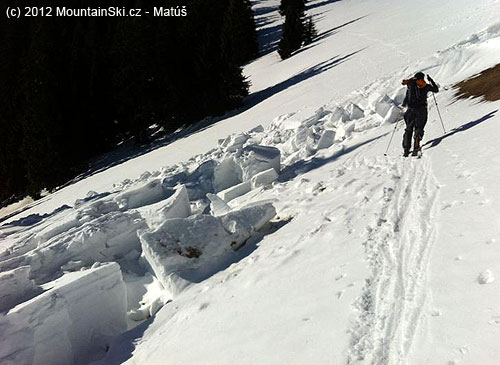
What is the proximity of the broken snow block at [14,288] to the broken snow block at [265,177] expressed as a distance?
6194 mm

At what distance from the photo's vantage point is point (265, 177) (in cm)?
1167

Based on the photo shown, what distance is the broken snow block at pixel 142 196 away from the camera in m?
11.7

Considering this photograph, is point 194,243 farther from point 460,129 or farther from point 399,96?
point 399,96

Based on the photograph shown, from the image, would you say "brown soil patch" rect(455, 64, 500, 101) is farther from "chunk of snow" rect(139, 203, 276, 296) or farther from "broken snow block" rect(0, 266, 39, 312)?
"broken snow block" rect(0, 266, 39, 312)

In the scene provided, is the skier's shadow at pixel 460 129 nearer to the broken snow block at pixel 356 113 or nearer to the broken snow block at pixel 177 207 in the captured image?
the broken snow block at pixel 356 113

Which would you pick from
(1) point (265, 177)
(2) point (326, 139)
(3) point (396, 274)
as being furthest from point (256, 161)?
(3) point (396, 274)

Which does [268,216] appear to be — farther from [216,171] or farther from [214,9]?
[214,9]

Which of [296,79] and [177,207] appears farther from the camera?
[296,79]

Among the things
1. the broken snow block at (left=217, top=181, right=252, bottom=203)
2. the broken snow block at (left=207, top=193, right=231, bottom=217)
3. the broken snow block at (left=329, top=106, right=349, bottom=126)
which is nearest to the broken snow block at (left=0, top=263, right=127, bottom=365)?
the broken snow block at (left=207, top=193, right=231, bottom=217)

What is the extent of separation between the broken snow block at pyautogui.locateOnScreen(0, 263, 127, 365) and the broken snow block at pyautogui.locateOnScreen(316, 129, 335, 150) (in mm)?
8095

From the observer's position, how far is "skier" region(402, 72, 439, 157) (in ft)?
31.2

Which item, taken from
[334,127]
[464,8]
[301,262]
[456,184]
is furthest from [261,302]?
[464,8]

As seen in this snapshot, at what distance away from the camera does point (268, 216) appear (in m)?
8.73

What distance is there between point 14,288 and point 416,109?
8918mm
